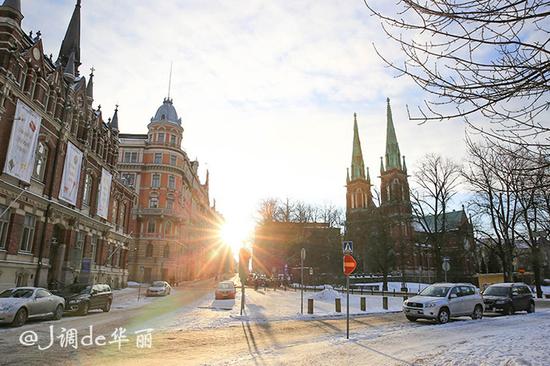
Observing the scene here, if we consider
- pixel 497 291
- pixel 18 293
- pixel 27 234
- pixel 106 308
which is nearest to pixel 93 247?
pixel 27 234

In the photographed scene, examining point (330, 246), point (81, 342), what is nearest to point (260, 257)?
point (330, 246)

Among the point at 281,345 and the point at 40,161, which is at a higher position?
the point at 40,161

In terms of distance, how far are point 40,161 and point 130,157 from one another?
124ft

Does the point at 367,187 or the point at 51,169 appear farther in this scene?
the point at 367,187

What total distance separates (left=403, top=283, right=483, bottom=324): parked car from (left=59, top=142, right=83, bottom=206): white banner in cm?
2372

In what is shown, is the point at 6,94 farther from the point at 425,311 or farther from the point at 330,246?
the point at 330,246

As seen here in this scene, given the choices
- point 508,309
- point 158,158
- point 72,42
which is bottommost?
point 508,309

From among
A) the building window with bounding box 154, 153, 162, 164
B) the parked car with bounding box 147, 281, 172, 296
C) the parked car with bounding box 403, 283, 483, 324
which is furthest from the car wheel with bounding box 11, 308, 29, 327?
the building window with bounding box 154, 153, 162, 164

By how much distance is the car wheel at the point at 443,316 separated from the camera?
649 inches

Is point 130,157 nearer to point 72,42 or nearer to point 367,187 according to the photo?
point 72,42

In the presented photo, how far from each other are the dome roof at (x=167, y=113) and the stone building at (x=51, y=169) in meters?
24.7

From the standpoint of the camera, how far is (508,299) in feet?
68.2

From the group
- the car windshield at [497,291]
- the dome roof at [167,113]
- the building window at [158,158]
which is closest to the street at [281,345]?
the car windshield at [497,291]

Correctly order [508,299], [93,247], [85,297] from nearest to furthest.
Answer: [85,297] → [508,299] → [93,247]
